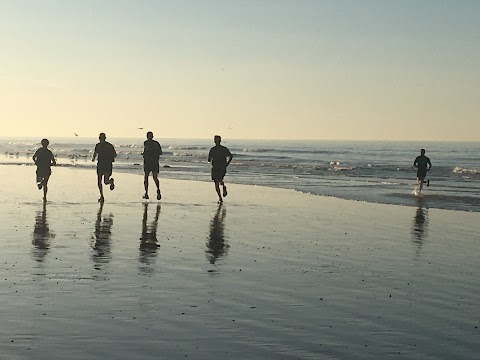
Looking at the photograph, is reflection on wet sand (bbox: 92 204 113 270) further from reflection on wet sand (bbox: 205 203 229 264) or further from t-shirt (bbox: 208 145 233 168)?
t-shirt (bbox: 208 145 233 168)

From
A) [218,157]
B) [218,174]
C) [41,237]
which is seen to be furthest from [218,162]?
[41,237]

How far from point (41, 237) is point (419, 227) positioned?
8.02 metres

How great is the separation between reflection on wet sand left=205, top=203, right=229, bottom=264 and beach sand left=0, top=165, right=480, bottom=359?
38mm

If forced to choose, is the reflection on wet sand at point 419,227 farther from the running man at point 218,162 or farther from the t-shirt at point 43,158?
the t-shirt at point 43,158

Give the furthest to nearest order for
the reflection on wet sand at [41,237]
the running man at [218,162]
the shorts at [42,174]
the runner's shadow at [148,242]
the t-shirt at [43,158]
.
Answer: the running man at [218,162] → the t-shirt at [43,158] → the shorts at [42,174] → the reflection on wet sand at [41,237] → the runner's shadow at [148,242]

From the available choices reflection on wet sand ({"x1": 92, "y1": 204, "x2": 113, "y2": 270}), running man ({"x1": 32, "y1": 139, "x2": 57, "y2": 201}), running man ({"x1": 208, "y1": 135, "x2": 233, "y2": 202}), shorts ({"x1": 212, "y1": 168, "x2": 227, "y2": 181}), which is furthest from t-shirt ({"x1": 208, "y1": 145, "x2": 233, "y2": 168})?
reflection on wet sand ({"x1": 92, "y1": 204, "x2": 113, "y2": 270})

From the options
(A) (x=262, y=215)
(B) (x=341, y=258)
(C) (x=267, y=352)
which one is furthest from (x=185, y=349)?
(A) (x=262, y=215)

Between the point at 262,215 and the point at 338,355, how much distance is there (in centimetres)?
1186

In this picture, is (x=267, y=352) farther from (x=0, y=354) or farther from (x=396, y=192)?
(x=396, y=192)

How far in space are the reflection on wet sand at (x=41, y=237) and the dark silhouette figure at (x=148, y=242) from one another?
1421 mm

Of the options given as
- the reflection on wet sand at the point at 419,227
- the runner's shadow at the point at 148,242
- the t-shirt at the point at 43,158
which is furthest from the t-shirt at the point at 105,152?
the reflection on wet sand at the point at 419,227

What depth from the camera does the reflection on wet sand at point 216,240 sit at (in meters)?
11.0

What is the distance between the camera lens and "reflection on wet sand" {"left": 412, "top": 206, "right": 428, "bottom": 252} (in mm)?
13364

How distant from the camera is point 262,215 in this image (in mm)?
17672
